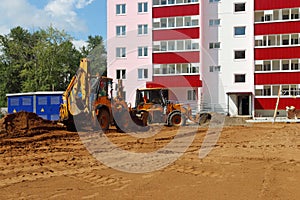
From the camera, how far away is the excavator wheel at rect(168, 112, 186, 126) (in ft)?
70.8

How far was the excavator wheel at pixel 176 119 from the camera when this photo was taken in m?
21.6

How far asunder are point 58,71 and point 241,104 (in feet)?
96.0

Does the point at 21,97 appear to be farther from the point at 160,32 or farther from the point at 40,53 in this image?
the point at 40,53

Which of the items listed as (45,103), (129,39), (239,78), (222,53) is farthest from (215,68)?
(45,103)

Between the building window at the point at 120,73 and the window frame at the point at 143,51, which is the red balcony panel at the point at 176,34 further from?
the building window at the point at 120,73

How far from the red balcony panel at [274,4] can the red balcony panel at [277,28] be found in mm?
1713

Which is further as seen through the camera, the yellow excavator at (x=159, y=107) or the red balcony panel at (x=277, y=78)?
the red balcony panel at (x=277, y=78)

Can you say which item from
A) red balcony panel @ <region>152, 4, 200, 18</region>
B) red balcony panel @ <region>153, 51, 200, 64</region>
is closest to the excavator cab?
red balcony panel @ <region>153, 51, 200, 64</region>

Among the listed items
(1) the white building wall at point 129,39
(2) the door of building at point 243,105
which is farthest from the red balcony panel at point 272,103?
(1) the white building wall at point 129,39

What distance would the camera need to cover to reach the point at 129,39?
4366 cm

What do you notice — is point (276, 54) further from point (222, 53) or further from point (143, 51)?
point (143, 51)

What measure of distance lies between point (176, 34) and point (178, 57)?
253 centimetres

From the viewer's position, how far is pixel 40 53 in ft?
182

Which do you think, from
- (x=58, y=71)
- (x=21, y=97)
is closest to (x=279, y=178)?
(x=21, y=97)
